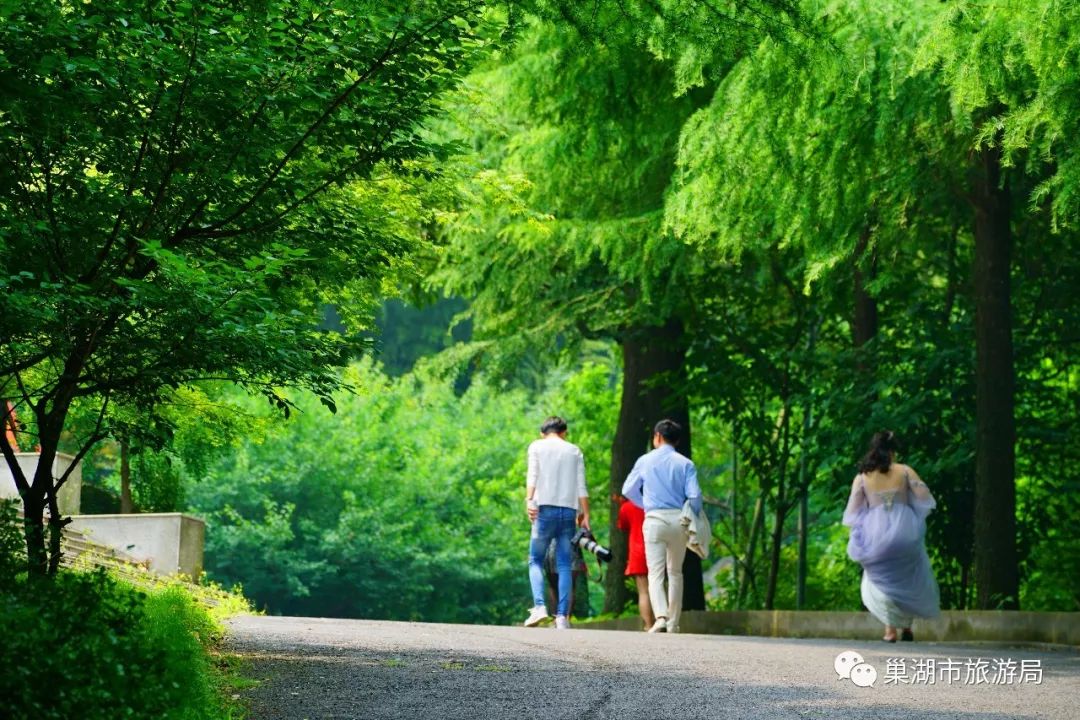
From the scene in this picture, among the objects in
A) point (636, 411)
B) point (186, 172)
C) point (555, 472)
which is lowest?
point (555, 472)

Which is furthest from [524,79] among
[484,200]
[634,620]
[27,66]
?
[27,66]

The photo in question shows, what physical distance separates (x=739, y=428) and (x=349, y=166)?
1163 centimetres

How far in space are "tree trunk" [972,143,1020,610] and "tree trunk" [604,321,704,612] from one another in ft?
17.8

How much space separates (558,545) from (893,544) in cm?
337

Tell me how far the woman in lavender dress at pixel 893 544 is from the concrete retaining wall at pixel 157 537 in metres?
8.25

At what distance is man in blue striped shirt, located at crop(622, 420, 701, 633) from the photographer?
48.3 ft

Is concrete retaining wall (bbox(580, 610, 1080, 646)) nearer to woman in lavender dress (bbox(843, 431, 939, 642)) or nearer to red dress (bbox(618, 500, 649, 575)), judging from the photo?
woman in lavender dress (bbox(843, 431, 939, 642))

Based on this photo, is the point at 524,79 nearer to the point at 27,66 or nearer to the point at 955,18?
the point at 955,18

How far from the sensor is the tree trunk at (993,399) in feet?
44.7

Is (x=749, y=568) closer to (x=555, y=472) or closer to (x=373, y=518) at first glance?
(x=555, y=472)

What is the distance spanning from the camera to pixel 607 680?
8.43 metres

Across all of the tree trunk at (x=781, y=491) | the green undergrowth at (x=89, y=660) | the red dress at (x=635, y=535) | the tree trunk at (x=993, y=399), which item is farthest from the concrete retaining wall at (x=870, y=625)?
the green undergrowth at (x=89, y=660)

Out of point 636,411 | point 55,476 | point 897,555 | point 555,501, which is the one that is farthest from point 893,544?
point 55,476

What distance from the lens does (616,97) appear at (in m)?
15.3
